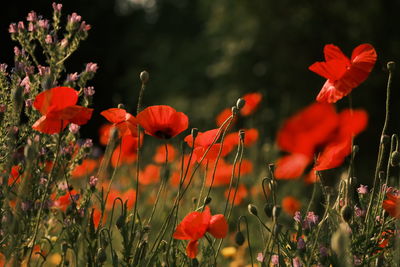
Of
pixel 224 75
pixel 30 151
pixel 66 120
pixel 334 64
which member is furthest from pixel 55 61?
pixel 224 75

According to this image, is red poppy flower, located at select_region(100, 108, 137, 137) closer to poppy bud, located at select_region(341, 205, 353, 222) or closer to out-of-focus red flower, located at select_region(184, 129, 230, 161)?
out-of-focus red flower, located at select_region(184, 129, 230, 161)

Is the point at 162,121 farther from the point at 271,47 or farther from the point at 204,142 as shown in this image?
the point at 271,47

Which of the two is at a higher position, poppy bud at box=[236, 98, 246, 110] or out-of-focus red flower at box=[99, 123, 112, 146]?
poppy bud at box=[236, 98, 246, 110]

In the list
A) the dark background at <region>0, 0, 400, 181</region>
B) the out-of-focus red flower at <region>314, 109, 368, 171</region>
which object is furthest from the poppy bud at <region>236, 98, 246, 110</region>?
the dark background at <region>0, 0, 400, 181</region>

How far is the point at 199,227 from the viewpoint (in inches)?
57.4

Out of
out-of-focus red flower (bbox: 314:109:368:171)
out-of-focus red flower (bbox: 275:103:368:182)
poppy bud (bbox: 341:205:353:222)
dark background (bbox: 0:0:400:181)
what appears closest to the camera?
out-of-focus red flower (bbox: 275:103:368:182)

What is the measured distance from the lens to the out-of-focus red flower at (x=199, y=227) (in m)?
1.45

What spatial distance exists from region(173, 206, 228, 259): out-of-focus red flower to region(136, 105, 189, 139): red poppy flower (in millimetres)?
253

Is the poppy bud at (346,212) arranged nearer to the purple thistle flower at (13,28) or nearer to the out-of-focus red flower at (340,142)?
the out-of-focus red flower at (340,142)

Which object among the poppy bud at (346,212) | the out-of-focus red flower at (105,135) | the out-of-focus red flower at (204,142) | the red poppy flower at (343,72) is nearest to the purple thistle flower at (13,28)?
the out-of-focus red flower at (105,135)

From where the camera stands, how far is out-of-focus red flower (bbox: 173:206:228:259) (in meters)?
1.45

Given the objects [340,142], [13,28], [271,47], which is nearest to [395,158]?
[340,142]

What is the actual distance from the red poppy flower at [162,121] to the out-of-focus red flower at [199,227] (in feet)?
0.83

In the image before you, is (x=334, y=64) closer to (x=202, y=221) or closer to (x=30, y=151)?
(x=202, y=221)
